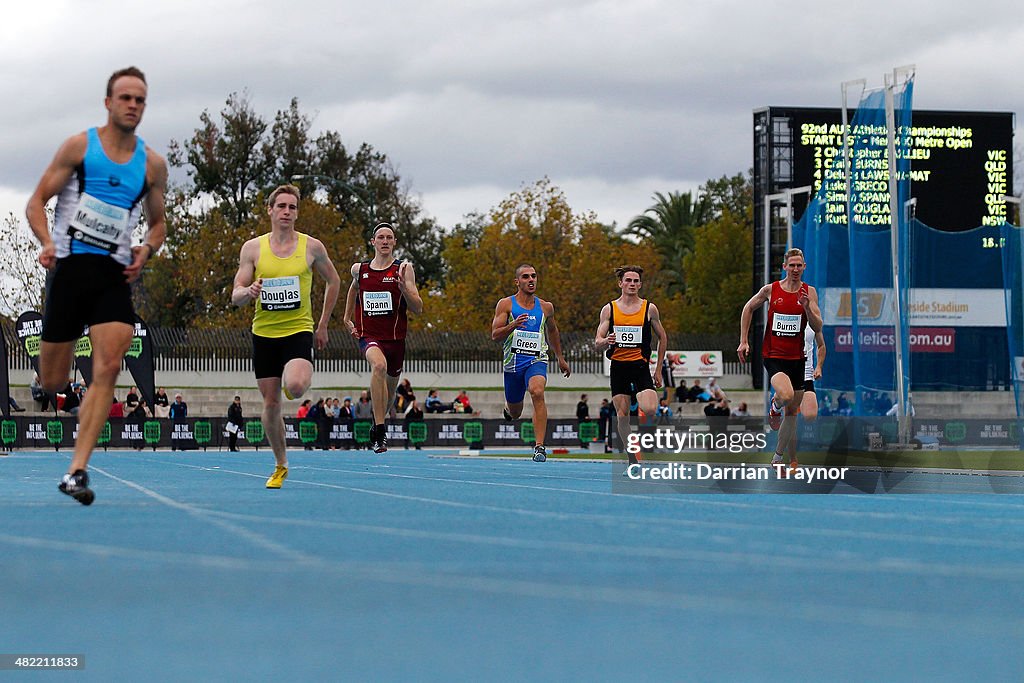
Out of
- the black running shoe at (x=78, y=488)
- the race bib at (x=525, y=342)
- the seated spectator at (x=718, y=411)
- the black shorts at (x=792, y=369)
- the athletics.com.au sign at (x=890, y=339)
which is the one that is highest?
the athletics.com.au sign at (x=890, y=339)

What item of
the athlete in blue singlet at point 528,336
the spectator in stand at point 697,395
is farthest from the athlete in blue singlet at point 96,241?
the spectator in stand at point 697,395

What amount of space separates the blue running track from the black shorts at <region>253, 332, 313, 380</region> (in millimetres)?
2639

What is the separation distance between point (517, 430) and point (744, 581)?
33.7m

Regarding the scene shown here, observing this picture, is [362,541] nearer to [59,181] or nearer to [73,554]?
[73,554]

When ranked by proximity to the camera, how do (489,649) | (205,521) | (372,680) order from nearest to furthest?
(372,680)
(489,649)
(205,521)

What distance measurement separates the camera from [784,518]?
26.3ft

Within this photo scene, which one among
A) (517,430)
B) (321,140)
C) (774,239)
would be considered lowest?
(517,430)

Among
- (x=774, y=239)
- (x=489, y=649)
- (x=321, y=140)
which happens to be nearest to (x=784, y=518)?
(x=489, y=649)

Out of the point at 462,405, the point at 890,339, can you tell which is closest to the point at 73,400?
the point at 462,405

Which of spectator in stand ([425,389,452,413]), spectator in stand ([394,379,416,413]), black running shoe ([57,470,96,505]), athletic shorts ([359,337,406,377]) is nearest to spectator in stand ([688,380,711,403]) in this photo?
spectator in stand ([425,389,452,413])

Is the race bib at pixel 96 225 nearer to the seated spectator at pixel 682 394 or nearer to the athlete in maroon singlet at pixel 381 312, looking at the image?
the athlete in maroon singlet at pixel 381 312

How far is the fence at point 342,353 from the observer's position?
53.4 metres

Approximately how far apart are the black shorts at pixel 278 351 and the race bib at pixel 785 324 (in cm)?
624

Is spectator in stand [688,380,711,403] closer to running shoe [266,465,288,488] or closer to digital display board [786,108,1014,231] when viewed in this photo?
digital display board [786,108,1014,231]
